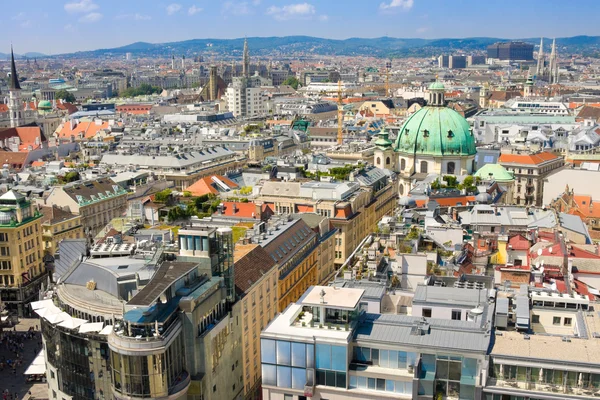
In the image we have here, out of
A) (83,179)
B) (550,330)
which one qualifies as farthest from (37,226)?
(550,330)

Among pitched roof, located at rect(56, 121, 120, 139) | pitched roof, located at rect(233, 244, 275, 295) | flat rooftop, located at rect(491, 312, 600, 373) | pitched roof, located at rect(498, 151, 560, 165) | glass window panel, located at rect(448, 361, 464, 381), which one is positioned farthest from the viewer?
pitched roof, located at rect(56, 121, 120, 139)

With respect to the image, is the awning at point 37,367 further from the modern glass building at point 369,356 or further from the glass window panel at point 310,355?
the glass window panel at point 310,355

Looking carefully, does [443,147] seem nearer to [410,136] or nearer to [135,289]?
[410,136]

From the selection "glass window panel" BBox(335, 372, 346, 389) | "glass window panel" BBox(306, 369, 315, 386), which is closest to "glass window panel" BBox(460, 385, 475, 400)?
"glass window panel" BBox(335, 372, 346, 389)

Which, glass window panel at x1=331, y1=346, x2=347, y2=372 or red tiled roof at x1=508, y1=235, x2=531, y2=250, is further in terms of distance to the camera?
red tiled roof at x1=508, y1=235, x2=531, y2=250

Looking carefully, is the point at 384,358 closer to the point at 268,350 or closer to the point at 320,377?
the point at 320,377

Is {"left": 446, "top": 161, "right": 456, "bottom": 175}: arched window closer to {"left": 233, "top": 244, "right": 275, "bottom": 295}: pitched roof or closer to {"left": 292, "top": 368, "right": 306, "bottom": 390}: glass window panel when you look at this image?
{"left": 233, "top": 244, "right": 275, "bottom": 295}: pitched roof
